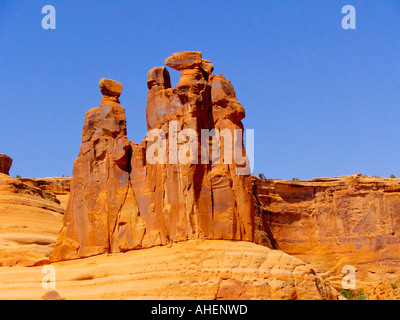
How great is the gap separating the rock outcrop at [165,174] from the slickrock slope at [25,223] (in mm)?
5503

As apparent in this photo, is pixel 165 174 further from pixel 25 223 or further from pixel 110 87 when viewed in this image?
pixel 25 223

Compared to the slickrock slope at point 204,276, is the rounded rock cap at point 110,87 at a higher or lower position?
higher

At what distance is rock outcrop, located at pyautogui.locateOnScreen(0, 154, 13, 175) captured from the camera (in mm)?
91356

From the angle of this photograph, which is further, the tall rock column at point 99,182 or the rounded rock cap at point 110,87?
the rounded rock cap at point 110,87

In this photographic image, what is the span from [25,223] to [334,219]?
35.6 metres

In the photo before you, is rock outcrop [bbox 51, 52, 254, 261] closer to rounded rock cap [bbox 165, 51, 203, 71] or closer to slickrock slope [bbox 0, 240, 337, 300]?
rounded rock cap [bbox 165, 51, 203, 71]

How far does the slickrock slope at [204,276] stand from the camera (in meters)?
46.9

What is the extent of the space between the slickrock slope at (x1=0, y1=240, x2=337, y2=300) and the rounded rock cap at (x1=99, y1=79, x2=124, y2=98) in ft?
39.4

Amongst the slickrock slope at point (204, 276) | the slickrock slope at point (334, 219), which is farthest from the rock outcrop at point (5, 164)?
the slickrock slope at point (204, 276)

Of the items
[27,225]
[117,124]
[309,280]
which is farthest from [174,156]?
[27,225]

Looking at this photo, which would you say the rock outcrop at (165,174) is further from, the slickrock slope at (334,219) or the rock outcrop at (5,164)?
the slickrock slope at (334,219)

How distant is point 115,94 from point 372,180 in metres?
44.8

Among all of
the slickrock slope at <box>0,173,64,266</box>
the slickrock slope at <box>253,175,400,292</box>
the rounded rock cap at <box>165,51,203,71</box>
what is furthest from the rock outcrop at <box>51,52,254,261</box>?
the slickrock slope at <box>253,175,400,292</box>

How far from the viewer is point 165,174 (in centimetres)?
5309
